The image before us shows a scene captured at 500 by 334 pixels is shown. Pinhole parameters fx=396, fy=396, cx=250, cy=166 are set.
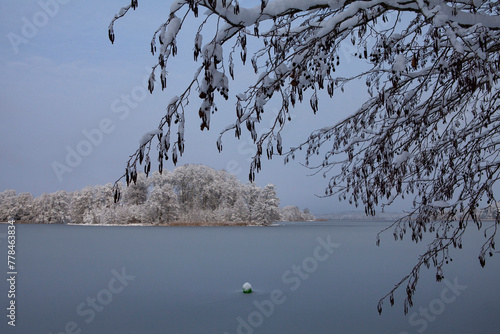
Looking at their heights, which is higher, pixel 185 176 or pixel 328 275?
pixel 185 176

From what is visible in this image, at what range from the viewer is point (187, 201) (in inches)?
2013

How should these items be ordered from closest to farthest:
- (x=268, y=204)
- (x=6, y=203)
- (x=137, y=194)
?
1. (x=137, y=194)
2. (x=268, y=204)
3. (x=6, y=203)

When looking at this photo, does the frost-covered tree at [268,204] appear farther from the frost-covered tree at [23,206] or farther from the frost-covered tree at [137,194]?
the frost-covered tree at [23,206]

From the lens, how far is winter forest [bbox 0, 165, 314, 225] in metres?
48.8

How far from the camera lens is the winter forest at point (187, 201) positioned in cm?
4878

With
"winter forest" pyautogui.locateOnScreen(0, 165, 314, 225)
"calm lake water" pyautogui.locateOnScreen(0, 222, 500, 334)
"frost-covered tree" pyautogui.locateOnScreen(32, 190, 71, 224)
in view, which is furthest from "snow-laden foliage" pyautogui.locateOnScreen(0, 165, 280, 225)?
"calm lake water" pyautogui.locateOnScreen(0, 222, 500, 334)

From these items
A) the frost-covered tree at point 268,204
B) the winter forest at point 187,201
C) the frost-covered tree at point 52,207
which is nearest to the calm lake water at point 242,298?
the winter forest at point 187,201

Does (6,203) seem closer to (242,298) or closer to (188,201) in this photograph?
(188,201)

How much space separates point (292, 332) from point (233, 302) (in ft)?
8.01

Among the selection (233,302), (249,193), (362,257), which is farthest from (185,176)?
(233,302)

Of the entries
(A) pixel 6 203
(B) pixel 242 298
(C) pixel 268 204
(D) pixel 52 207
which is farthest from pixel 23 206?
(B) pixel 242 298

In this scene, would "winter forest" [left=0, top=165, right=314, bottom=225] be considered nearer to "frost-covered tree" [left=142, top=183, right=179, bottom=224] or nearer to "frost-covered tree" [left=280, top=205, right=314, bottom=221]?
"frost-covered tree" [left=142, top=183, right=179, bottom=224]

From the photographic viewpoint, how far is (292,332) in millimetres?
7094

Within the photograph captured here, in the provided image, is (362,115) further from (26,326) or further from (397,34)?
(26,326)
